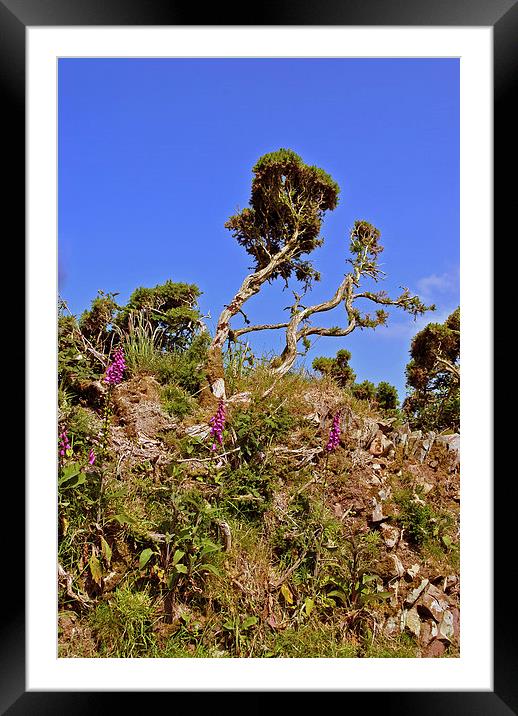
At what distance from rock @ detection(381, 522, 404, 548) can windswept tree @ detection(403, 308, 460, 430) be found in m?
0.68

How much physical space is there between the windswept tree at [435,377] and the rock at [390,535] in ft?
2.22

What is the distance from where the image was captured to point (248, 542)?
197 centimetres

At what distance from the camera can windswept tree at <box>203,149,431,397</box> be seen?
2469 millimetres

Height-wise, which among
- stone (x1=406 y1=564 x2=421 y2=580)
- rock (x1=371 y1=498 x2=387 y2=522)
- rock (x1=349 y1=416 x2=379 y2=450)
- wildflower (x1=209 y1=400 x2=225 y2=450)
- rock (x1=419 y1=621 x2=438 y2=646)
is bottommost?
rock (x1=419 y1=621 x2=438 y2=646)

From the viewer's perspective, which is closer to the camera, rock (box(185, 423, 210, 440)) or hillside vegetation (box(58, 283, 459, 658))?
hillside vegetation (box(58, 283, 459, 658))

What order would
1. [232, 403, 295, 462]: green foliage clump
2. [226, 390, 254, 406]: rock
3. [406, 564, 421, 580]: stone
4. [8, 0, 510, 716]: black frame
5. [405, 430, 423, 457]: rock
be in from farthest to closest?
[405, 430, 423, 457]: rock → [226, 390, 254, 406]: rock → [232, 403, 295, 462]: green foliage clump → [406, 564, 421, 580]: stone → [8, 0, 510, 716]: black frame

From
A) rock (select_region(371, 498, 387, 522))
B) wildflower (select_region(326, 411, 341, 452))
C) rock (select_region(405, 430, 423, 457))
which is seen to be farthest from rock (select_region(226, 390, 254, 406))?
rock (select_region(405, 430, 423, 457))

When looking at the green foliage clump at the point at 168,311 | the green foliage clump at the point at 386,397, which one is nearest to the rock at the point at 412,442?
the green foliage clump at the point at 386,397

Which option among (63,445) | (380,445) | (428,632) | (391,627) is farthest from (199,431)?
(428,632)

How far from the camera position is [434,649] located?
6.13 feet

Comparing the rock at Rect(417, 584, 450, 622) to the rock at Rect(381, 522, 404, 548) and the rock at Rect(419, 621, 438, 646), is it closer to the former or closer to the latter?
the rock at Rect(419, 621, 438, 646)
